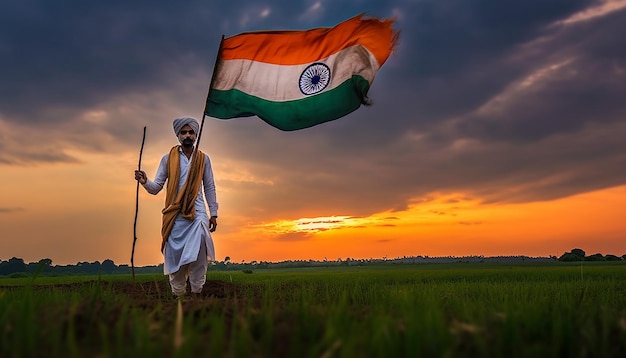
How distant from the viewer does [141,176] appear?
6.87 metres

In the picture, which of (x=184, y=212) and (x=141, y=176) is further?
(x=184, y=212)

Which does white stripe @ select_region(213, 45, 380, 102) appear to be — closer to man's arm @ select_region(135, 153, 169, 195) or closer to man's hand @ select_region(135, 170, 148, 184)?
man's arm @ select_region(135, 153, 169, 195)

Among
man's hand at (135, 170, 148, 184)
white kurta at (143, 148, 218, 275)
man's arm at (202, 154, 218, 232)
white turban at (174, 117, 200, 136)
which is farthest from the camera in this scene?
man's arm at (202, 154, 218, 232)

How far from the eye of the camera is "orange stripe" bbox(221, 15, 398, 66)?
6.91 meters

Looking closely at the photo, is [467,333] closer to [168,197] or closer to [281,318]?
[281,318]

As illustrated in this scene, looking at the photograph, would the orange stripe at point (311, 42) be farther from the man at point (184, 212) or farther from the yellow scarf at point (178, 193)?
the yellow scarf at point (178, 193)

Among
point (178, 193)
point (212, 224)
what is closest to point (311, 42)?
point (178, 193)

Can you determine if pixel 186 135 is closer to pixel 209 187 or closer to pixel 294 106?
pixel 209 187

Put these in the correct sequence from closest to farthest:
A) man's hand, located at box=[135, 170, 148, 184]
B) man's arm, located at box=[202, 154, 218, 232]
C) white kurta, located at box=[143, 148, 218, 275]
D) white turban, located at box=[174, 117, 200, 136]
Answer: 1. man's hand, located at box=[135, 170, 148, 184]
2. white kurta, located at box=[143, 148, 218, 275]
3. white turban, located at box=[174, 117, 200, 136]
4. man's arm, located at box=[202, 154, 218, 232]

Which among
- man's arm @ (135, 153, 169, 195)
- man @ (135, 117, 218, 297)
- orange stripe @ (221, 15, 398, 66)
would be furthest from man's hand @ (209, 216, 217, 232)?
orange stripe @ (221, 15, 398, 66)

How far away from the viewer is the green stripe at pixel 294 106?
6984mm

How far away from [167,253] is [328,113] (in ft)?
9.25

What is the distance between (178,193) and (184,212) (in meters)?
0.27

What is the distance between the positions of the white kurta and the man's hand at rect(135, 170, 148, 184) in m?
0.16
